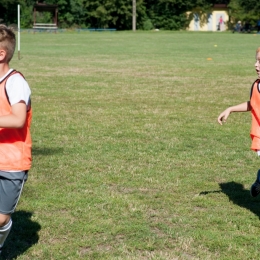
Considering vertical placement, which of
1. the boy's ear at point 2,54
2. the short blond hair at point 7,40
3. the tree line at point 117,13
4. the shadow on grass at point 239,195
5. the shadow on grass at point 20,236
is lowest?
the tree line at point 117,13

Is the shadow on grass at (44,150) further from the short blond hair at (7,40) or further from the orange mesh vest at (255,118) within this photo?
the short blond hair at (7,40)

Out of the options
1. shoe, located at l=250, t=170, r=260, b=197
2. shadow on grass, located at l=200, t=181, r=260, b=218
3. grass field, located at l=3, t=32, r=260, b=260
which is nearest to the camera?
grass field, located at l=3, t=32, r=260, b=260

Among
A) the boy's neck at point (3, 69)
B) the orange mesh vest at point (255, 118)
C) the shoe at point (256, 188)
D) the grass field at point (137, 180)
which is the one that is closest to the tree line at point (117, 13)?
the grass field at point (137, 180)

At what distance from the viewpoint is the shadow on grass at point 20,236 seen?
451cm

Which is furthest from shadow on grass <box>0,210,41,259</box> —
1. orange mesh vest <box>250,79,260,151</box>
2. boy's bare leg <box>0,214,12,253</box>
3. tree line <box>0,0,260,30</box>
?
tree line <box>0,0,260,30</box>

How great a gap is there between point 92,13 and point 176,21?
12.7 meters

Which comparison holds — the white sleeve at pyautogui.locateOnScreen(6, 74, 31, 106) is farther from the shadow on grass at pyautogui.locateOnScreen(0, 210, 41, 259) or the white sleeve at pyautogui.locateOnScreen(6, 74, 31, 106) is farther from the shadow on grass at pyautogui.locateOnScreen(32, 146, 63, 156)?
the shadow on grass at pyautogui.locateOnScreen(32, 146, 63, 156)

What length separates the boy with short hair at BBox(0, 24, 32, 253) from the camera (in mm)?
3707

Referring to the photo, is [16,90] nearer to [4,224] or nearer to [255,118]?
[4,224]

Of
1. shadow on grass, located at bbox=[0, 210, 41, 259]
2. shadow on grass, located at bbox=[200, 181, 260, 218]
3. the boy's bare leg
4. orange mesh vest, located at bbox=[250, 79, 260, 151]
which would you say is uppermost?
orange mesh vest, located at bbox=[250, 79, 260, 151]

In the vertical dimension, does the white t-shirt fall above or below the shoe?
above

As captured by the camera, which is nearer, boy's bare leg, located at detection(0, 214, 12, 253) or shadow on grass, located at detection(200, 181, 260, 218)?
boy's bare leg, located at detection(0, 214, 12, 253)

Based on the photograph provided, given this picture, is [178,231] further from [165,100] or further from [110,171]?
[165,100]

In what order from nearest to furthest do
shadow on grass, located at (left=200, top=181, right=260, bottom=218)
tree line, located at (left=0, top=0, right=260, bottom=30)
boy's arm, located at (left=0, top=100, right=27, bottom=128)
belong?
1. boy's arm, located at (left=0, top=100, right=27, bottom=128)
2. shadow on grass, located at (left=200, top=181, right=260, bottom=218)
3. tree line, located at (left=0, top=0, right=260, bottom=30)
